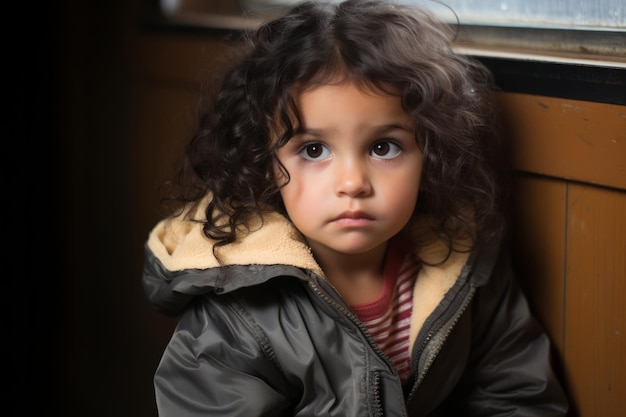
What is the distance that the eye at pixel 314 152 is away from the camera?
1201 mm

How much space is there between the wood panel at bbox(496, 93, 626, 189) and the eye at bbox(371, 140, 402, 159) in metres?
0.22

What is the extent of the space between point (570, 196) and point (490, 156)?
13 cm

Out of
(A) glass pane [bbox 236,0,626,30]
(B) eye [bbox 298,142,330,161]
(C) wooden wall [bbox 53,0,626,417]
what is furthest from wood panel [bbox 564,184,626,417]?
(B) eye [bbox 298,142,330,161]

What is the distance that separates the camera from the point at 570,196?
1273 mm

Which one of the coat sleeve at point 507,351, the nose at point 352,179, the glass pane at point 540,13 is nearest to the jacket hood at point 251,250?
the nose at point 352,179

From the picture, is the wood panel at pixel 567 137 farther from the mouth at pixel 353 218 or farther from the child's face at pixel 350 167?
the mouth at pixel 353 218

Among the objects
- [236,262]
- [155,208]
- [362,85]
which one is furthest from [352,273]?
[155,208]

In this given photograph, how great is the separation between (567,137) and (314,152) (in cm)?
34

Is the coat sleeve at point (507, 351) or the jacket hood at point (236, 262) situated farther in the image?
the coat sleeve at point (507, 351)

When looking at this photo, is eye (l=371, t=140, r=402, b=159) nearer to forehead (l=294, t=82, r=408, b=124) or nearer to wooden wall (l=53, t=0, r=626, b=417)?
forehead (l=294, t=82, r=408, b=124)

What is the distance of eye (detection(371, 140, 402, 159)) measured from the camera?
1.20 meters

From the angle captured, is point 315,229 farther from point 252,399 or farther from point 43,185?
point 43,185

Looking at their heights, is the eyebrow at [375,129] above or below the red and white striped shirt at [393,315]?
above

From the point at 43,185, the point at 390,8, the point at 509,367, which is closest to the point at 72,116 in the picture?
the point at 43,185
